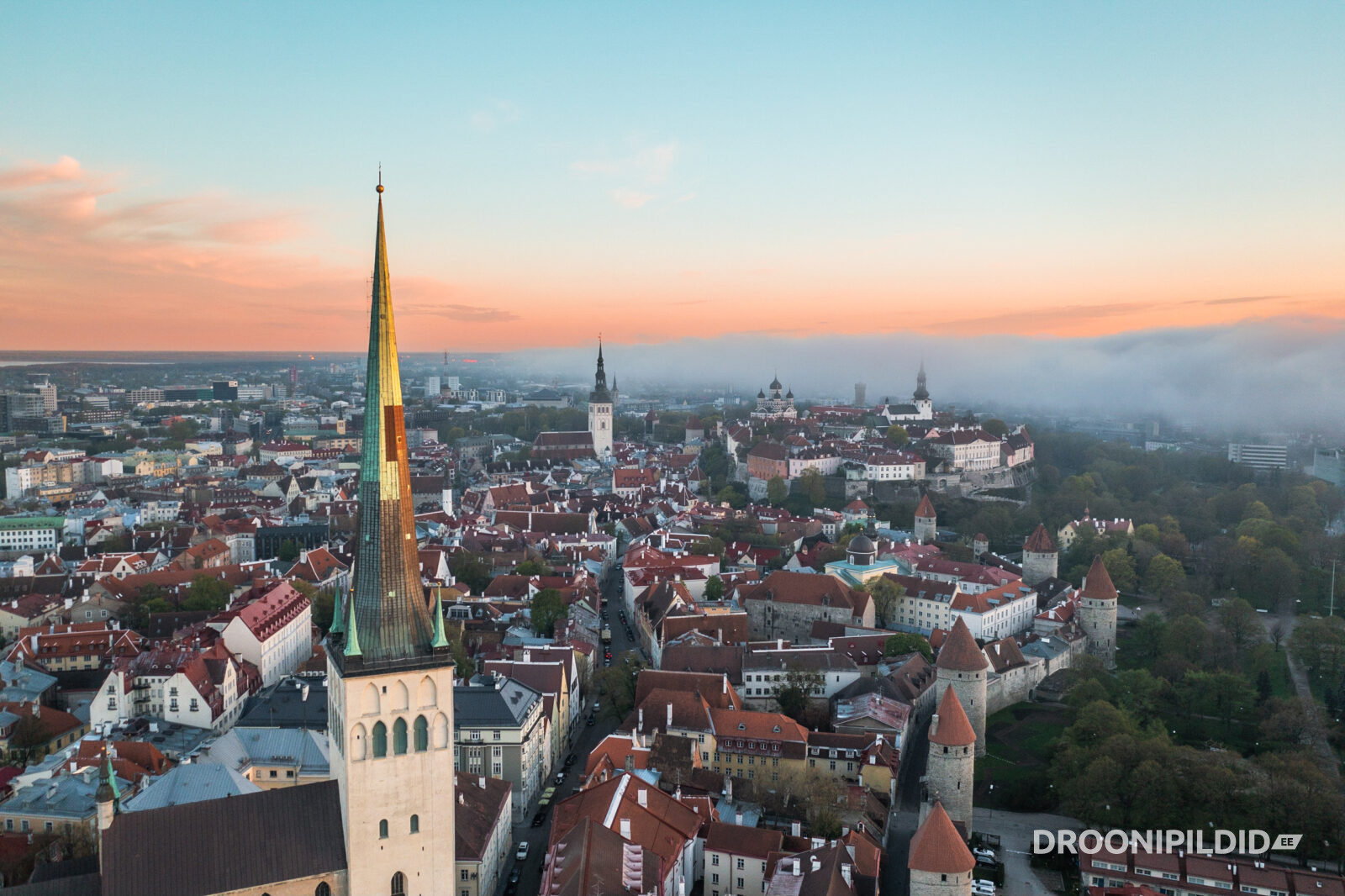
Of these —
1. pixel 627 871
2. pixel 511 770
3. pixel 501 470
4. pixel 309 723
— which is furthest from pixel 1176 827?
pixel 501 470

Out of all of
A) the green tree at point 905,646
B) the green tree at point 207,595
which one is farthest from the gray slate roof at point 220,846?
the green tree at point 207,595

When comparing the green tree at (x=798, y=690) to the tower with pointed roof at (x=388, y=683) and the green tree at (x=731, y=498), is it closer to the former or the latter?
the tower with pointed roof at (x=388, y=683)

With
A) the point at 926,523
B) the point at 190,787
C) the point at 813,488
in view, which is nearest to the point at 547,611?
the point at 190,787

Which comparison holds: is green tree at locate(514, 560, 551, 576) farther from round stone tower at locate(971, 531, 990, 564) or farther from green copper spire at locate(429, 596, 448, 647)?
green copper spire at locate(429, 596, 448, 647)

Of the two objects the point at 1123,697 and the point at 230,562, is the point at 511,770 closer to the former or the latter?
the point at 1123,697

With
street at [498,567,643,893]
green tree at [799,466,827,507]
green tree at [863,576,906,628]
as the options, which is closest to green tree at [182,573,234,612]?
street at [498,567,643,893]

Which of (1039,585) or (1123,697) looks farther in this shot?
(1039,585)
